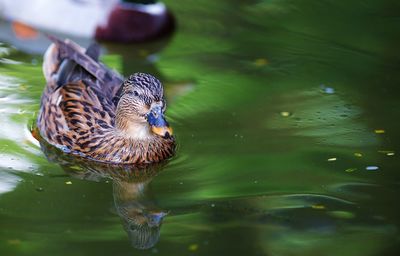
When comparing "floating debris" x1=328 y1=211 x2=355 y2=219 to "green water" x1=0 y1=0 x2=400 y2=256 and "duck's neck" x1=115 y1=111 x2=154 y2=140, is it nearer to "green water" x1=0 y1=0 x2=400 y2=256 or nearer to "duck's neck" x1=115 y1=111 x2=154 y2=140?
"green water" x1=0 y1=0 x2=400 y2=256

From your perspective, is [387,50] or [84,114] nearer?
[84,114]

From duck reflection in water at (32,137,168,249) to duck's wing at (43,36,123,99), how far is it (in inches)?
21.0

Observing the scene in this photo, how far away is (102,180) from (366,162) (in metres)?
1.76

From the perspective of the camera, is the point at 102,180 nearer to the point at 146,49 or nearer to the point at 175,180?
the point at 175,180

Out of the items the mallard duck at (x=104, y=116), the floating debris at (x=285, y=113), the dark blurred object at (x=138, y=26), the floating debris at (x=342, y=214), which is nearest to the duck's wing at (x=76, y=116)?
the mallard duck at (x=104, y=116)

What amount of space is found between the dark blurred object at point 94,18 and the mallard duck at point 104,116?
7.45 ft

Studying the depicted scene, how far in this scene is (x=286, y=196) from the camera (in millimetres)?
6641

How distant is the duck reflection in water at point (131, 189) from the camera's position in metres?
6.20

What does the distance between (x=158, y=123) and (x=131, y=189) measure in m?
0.46

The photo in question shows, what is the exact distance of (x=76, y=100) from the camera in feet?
24.8

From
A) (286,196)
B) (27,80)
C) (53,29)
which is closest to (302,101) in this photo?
(286,196)

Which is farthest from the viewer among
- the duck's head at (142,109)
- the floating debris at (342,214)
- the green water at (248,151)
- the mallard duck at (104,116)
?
the mallard duck at (104,116)

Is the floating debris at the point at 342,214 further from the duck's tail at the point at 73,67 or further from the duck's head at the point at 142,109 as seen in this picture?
the duck's tail at the point at 73,67

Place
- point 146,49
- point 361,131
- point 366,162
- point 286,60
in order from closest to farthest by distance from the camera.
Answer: point 366,162 < point 361,131 < point 286,60 < point 146,49
